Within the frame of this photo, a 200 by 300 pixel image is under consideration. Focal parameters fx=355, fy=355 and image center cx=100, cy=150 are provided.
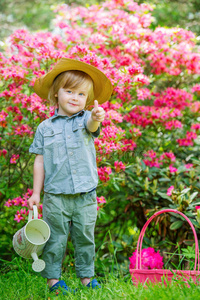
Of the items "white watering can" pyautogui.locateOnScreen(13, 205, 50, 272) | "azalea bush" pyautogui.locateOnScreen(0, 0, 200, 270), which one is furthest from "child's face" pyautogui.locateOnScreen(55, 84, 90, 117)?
"white watering can" pyautogui.locateOnScreen(13, 205, 50, 272)

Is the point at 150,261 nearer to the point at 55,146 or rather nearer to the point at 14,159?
the point at 55,146

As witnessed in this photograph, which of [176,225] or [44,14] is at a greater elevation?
[44,14]

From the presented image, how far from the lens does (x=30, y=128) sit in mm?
3188

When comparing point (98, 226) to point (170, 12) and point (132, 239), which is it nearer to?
point (132, 239)

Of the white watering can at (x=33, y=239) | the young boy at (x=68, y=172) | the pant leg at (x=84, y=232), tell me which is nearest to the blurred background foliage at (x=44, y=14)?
the young boy at (x=68, y=172)

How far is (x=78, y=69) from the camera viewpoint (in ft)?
8.25

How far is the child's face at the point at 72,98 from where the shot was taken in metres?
2.46

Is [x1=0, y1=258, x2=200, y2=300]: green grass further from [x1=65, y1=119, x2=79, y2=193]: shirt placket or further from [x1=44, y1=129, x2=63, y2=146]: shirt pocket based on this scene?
[x1=44, y1=129, x2=63, y2=146]: shirt pocket

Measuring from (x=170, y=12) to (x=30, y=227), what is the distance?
5.34 m

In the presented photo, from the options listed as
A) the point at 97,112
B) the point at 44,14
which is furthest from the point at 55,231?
the point at 44,14

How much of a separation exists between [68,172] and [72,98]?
0.51 m

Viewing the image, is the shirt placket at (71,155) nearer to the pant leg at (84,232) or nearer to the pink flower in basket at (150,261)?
the pant leg at (84,232)

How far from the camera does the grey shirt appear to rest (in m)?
2.36

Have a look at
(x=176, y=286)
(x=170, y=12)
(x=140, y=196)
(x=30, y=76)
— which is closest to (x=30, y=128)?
(x=30, y=76)
